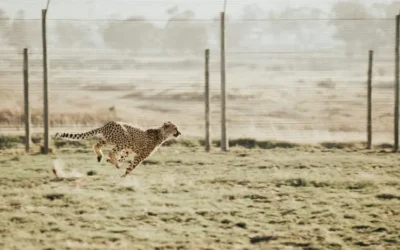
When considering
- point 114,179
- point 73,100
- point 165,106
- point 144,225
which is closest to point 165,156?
point 114,179

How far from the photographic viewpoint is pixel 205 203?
22.9 feet

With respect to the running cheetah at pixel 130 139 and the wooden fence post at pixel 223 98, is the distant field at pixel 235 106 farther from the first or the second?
the running cheetah at pixel 130 139

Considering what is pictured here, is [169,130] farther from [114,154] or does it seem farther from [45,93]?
[45,93]

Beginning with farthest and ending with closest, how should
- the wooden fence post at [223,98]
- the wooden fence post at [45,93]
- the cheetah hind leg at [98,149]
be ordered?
the wooden fence post at [223,98]
the wooden fence post at [45,93]
the cheetah hind leg at [98,149]

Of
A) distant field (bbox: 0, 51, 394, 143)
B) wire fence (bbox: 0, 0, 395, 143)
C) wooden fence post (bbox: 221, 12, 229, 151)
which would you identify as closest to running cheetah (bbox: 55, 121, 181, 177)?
wire fence (bbox: 0, 0, 395, 143)

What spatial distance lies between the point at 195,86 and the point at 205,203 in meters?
14.4

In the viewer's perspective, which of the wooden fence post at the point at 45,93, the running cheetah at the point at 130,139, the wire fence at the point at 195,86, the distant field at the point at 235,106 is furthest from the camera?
the distant field at the point at 235,106

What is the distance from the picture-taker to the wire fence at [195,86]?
15.1 meters

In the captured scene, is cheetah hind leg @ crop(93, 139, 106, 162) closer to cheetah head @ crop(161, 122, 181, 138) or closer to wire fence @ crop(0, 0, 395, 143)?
cheetah head @ crop(161, 122, 181, 138)

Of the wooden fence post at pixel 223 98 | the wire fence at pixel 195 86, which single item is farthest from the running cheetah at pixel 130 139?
the wooden fence post at pixel 223 98

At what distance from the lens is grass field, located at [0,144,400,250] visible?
5652 millimetres

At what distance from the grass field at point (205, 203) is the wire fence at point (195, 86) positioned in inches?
99.8

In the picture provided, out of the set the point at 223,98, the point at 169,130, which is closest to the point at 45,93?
the point at 223,98

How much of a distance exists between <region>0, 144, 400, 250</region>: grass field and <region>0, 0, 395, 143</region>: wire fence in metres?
2.53
